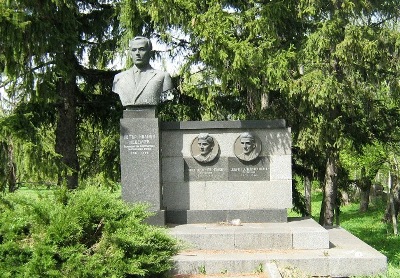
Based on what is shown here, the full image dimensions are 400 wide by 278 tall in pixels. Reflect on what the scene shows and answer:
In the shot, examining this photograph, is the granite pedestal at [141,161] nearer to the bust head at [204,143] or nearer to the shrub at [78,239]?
the bust head at [204,143]

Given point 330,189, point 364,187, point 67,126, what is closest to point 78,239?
point 67,126

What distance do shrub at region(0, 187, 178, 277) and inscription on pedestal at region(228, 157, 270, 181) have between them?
2713 mm

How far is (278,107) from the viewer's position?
1024 centimetres

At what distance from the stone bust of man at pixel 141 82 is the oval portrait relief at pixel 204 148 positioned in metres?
0.92

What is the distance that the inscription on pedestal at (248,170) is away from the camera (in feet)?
26.6

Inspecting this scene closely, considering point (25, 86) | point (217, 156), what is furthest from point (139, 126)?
point (25, 86)

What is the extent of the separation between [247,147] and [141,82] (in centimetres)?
199

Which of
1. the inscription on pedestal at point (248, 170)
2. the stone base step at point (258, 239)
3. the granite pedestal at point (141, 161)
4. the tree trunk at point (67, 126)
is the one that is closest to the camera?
the stone base step at point (258, 239)

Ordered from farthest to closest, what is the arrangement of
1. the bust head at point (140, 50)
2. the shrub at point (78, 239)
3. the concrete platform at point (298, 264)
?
the bust head at point (140, 50) < the concrete platform at point (298, 264) < the shrub at point (78, 239)

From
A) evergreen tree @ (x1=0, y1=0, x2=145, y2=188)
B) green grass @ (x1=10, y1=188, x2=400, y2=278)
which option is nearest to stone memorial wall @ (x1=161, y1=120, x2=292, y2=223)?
evergreen tree @ (x1=0, y1=0, x2=145, y2=188)

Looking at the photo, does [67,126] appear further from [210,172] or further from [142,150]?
[210,172]

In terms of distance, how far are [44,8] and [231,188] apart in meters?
4.89

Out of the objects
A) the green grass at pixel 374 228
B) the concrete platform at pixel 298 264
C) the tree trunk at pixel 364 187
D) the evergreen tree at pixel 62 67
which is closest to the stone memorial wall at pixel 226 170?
the concrete platform at pixel 298 264

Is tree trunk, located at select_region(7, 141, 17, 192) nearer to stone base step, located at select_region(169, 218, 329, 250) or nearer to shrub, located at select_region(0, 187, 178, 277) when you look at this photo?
shrub, located at select_region(0, 187, 178, 277)
